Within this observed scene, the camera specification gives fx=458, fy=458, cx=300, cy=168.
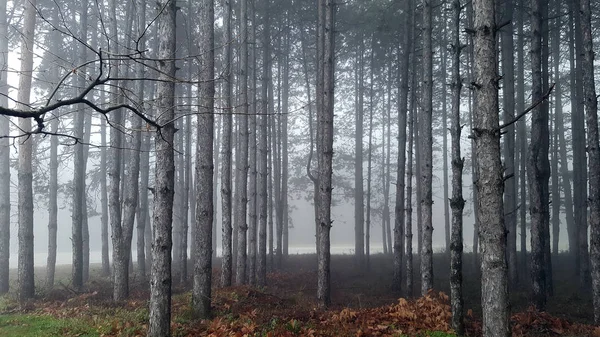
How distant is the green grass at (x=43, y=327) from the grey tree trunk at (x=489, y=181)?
8.02 m

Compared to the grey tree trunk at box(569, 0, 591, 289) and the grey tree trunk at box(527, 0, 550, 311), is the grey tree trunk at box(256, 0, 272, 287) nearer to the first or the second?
the grey tree trunk at box(527, 0, 550, 311)

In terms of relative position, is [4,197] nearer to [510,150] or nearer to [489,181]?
[489,181]

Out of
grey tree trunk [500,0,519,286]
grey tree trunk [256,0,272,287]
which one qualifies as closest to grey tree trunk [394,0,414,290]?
grey tree trunk [500,0,519,286]

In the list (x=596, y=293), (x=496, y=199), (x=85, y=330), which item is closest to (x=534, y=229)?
(x=596, y=293)

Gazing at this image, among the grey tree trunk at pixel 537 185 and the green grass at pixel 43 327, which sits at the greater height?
the grey tree trunk at pixel 537 185

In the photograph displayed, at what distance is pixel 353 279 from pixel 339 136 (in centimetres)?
2083

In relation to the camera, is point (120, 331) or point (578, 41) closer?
point (120, 331)

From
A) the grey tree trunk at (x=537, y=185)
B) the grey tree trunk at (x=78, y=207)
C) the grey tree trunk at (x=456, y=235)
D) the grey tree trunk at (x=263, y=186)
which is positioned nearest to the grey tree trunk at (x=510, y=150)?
the grey tree trunk at (x=537, y=185)

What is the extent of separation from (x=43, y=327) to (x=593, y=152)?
1505cm

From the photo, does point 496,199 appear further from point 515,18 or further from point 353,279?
point 515,18

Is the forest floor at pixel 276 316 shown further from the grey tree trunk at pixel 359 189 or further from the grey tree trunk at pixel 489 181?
the grey tree trunk at pixel 359 189

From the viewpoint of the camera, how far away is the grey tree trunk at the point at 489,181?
687cm

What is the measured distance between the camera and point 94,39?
25953mm

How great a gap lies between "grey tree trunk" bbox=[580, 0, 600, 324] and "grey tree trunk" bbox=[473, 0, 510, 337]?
7411 millimetres
